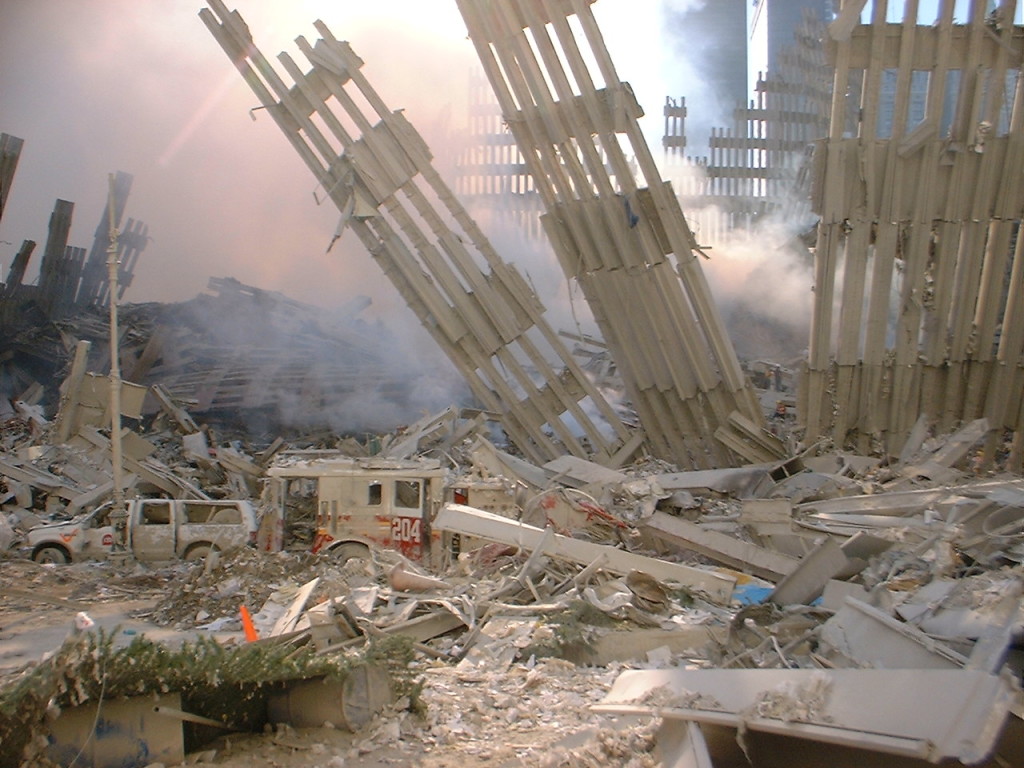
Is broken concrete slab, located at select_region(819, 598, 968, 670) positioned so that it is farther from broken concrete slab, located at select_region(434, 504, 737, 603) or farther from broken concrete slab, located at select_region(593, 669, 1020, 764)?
broken concrete slab, located at select_region(434, 504, 737, 603)

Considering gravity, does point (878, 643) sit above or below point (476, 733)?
above

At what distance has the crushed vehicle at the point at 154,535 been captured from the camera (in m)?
11.1

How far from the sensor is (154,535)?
36.4 ft

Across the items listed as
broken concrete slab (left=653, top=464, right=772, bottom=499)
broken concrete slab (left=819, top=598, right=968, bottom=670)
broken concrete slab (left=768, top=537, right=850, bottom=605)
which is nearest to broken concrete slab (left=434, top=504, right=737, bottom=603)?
broken concrete slab (left=768, top=537, right=850, bottom=605)

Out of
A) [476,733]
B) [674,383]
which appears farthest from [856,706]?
[674,383]

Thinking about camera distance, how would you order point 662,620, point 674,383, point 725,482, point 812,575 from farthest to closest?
point 674,383
point 725,482
point 812,575
point 662,620

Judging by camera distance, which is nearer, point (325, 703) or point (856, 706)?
point (856, 706)

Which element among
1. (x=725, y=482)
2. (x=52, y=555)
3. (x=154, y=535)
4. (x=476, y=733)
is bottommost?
(x=52, y=555)

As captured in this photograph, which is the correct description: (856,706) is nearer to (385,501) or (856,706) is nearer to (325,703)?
(325,703)

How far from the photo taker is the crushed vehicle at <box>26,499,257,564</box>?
36.3 feet

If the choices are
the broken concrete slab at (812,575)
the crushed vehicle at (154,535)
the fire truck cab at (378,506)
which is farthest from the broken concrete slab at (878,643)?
the crushed vehicle at (154,535)

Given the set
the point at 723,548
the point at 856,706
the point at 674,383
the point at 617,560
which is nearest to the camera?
the point at 856,706

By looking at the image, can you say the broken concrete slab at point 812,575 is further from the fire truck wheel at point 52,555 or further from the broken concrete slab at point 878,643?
the fire truck wheel at point 52,555

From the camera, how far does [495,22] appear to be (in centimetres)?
1439
